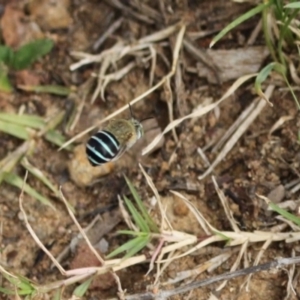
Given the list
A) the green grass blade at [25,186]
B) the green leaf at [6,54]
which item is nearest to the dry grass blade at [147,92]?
the green grass blade at [25,186]

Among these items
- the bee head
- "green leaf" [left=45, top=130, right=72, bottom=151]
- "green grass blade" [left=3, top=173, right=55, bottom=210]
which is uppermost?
the bee head

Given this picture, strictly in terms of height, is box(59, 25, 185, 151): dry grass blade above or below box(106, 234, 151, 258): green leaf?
above

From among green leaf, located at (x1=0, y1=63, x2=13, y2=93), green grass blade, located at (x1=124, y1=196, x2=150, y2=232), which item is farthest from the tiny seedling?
green leaf, located at (x1=0, y1=63, x2=13, y2=93)

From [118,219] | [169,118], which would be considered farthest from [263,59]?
[118,219]

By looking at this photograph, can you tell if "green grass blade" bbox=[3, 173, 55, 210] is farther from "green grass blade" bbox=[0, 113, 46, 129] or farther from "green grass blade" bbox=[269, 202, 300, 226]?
"green grass blade" bbox=[269, 202, 300, 226]

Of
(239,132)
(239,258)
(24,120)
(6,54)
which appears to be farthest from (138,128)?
(6,54)

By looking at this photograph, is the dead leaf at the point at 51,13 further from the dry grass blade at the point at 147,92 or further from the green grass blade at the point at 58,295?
the green grass blade at the point at 58,295

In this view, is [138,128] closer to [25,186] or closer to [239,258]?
[25,186]
